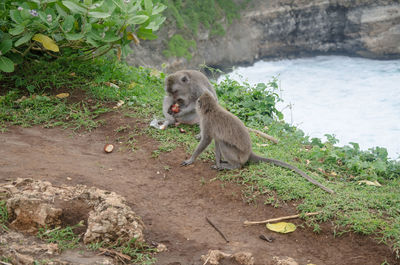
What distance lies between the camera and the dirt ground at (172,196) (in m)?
3.68

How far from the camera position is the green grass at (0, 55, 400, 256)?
4.30m

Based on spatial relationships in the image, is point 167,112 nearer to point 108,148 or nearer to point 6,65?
point 108,148

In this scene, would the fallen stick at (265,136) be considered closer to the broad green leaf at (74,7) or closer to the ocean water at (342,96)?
the broad green leaf at (74,7)

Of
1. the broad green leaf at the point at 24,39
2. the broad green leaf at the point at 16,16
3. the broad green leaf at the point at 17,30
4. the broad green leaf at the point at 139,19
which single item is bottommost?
the broad green leaf at the point at 24,39

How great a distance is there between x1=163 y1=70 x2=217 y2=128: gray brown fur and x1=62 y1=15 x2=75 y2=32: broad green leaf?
1527 millimetres

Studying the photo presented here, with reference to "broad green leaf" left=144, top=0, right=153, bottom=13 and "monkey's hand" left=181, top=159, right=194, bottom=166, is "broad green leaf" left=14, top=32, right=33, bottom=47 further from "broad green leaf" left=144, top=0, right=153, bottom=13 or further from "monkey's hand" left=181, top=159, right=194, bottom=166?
"monkey's hand" left=181, top=159, right=194, bottom=166

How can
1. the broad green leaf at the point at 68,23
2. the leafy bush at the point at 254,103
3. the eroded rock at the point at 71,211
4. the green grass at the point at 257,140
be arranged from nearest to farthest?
the eroded rock at the point at 71,211
the green grass at the point at 257,140
the broad green leaf at the point at 68,23
the leafy bush at the point at 254,103

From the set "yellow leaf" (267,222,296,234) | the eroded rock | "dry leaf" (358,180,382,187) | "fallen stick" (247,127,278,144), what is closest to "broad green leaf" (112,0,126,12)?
"fallen stick" (247,127,278,144)

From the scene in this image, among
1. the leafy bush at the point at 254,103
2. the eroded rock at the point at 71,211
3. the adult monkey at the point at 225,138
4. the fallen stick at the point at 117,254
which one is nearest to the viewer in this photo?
the fallen stick at the point at 117,254

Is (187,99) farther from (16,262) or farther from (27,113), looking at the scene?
(16,262)

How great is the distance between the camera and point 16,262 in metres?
2.85

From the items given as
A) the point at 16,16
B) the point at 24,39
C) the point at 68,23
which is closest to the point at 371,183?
the point at 68,23

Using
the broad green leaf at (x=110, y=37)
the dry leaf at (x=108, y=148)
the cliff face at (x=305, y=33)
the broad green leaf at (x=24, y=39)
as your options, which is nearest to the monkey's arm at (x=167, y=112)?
the dry leaf at (x=108, y=148)

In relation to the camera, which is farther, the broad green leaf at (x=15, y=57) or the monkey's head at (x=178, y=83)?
the broad green leaf at (x=15, y=57)
